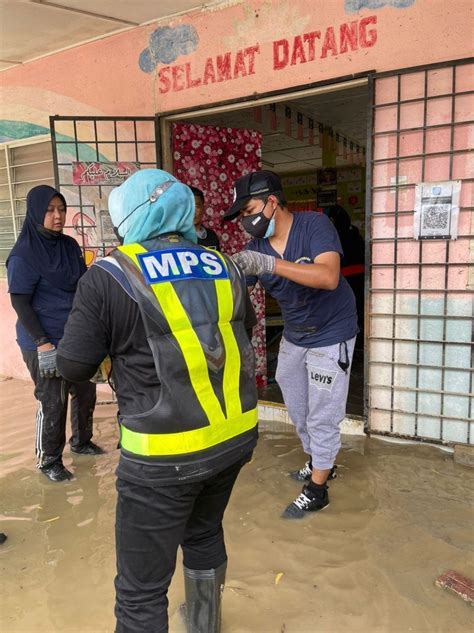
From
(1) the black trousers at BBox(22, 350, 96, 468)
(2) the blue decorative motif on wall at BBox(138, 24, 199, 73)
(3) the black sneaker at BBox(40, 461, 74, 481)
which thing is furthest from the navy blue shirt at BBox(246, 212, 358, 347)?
(2) the blue decorative motif on wall at BBox(138, 24, 199, 73)

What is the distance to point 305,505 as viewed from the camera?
2.55 metres

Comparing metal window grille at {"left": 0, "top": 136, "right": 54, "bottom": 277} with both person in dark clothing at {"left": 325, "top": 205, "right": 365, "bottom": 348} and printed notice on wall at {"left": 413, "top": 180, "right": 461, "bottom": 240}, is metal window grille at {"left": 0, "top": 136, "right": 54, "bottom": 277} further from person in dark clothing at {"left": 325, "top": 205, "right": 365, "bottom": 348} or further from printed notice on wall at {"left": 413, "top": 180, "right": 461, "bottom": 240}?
printed notice on wall at {"left": 413, "top": 180, "right": 461, "bottom": 240}

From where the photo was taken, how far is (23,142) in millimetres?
4949

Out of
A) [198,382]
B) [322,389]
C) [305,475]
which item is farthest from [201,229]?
[198,382]

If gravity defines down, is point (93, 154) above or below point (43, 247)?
above

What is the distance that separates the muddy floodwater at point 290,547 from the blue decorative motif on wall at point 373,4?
2.64 metres

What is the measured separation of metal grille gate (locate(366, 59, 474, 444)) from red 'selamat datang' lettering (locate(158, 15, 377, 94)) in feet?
0.98

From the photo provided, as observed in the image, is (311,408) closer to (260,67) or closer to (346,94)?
(260,67)

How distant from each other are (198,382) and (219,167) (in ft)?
11.3

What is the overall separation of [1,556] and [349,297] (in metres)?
2.02

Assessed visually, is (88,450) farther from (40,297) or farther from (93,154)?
(93,154)

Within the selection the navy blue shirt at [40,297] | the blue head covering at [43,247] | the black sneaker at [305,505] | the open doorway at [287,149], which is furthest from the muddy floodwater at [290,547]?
the blue head covering at [43,247]

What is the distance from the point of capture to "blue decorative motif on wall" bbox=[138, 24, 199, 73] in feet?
12.2

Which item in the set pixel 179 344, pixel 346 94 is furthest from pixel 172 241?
pixel 346 94
